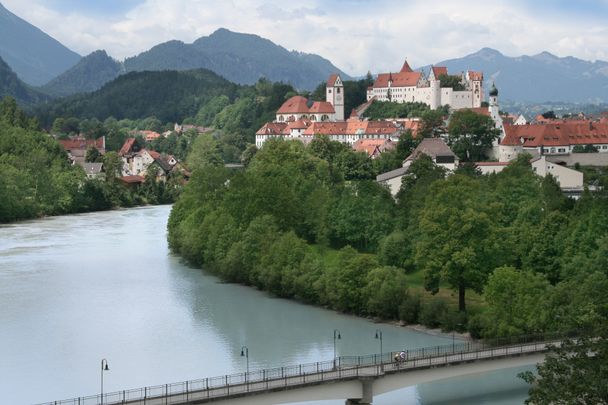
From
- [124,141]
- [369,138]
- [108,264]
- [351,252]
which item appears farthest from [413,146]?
[124,141]

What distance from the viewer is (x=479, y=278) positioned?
30047 millimetres

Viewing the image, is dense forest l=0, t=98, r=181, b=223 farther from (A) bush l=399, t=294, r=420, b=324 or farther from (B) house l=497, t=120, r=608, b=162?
(A) bush l=399, t=294, r=420, b=324

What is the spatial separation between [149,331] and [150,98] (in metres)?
142

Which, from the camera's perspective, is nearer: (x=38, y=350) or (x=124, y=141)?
(x=38, y=350)

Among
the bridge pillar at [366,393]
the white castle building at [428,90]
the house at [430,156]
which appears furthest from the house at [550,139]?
the bridge pillar at [366,393]

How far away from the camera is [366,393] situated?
2108 centimetres

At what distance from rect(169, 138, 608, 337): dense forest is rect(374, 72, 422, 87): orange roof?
121 ft

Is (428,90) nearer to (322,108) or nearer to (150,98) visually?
(322,108)

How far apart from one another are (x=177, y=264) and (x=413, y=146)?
77.8 ft

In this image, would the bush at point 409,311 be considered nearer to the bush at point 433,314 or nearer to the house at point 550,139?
the bush at point 433,314

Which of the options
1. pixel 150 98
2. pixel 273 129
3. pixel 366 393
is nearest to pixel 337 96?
pixel 273 129

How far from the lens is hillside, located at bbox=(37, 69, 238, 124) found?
15475cm

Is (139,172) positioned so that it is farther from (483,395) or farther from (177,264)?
(483,395)

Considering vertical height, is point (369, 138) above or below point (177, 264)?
above
